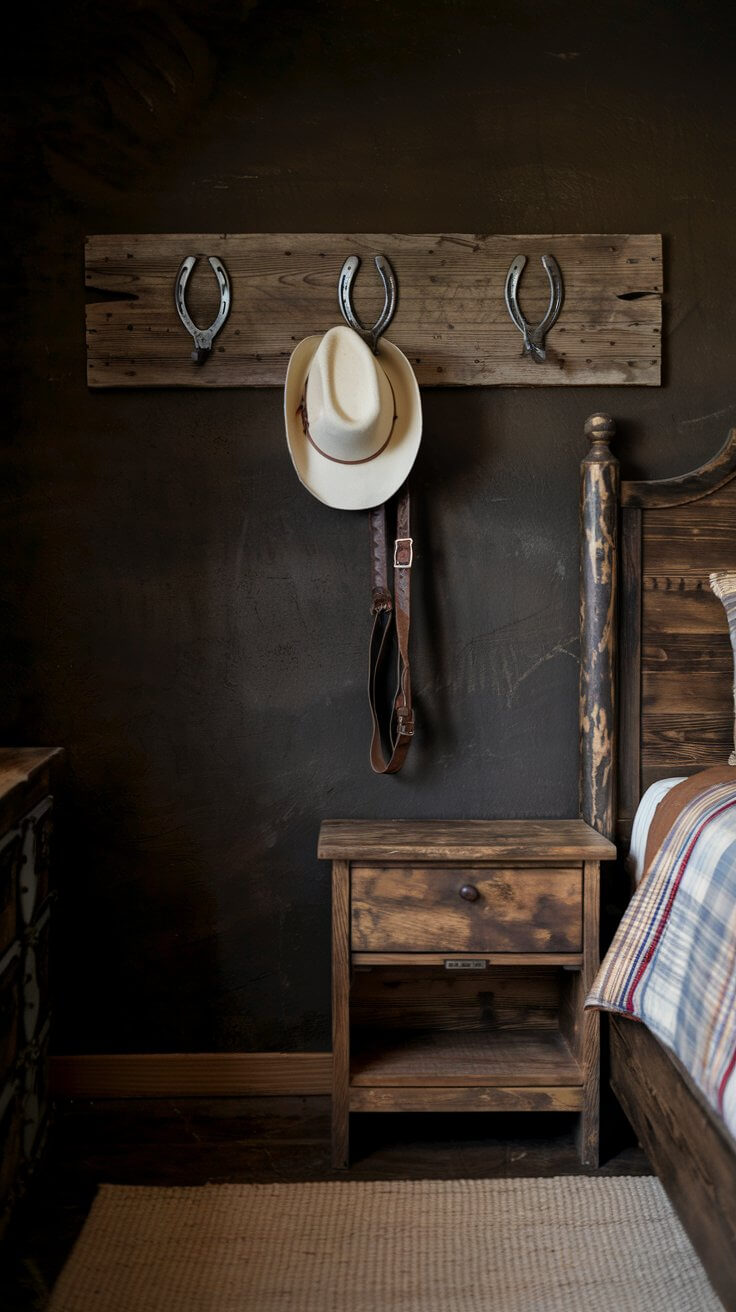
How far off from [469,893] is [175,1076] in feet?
2.77

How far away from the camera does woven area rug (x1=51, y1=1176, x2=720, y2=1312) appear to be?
62.9 inches

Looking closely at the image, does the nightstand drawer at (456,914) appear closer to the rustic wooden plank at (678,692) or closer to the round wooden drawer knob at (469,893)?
the round wooden drawer knob at (469,893)

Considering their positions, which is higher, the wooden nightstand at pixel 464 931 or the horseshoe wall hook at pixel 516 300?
the horseshoe wall hook at pixel 516 300

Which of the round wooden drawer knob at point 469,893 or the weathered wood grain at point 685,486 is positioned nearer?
the round wooden drawer knob at point 469,893

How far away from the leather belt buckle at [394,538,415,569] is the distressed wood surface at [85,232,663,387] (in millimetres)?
377

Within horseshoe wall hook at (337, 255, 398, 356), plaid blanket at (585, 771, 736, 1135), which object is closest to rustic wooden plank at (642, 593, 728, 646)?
plaid blanket at (585, 771, 736, 1135)

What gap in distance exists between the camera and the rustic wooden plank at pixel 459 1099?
6.49ft

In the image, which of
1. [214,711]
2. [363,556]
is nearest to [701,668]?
[363,556]

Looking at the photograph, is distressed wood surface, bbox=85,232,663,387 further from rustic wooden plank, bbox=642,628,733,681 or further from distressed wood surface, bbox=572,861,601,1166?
distressed wood surface, bbox=572,861,601,1166

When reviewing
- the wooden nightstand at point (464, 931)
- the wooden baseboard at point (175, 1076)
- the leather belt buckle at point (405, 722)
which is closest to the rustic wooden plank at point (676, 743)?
the wooden nightstand at point (464, 931)

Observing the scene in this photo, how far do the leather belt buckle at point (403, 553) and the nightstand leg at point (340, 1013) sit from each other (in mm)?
641

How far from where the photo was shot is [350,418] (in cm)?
199

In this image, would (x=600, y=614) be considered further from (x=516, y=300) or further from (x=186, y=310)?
(x=186, y=310)

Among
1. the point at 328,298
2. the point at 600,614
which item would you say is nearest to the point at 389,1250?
the point at 600,614
